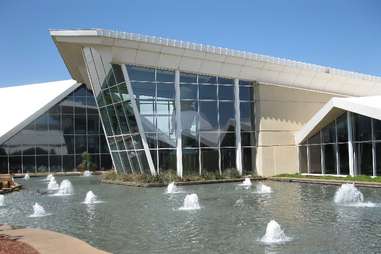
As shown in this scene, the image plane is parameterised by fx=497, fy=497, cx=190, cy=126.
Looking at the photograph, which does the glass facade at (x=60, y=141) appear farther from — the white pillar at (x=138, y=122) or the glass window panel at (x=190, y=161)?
the white pillar at (x=138, y=122)

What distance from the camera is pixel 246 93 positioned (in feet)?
120

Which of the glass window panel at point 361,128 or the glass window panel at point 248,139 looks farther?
the glass window panel at point 248,139

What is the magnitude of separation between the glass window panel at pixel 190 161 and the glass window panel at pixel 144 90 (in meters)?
4.51

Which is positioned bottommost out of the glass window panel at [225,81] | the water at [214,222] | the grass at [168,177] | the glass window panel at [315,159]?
the water at [214,222]

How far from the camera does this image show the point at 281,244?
37.8 ft

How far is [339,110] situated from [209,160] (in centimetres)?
944

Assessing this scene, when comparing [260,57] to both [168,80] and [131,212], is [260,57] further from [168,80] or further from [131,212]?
[131,212]

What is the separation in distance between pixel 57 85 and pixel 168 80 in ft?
92.3

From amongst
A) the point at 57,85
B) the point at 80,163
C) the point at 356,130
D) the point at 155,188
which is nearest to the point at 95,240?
the point at 155,188

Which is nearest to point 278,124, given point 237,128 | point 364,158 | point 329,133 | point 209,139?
point 237,128

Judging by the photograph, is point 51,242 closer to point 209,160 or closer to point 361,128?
Answer: point 209,160

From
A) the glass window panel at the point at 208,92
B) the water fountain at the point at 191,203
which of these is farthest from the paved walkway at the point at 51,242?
the glass window panel at the point at 208,92

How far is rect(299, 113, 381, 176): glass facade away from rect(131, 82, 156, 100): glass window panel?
12455mm

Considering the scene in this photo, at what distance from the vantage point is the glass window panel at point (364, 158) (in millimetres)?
31406
